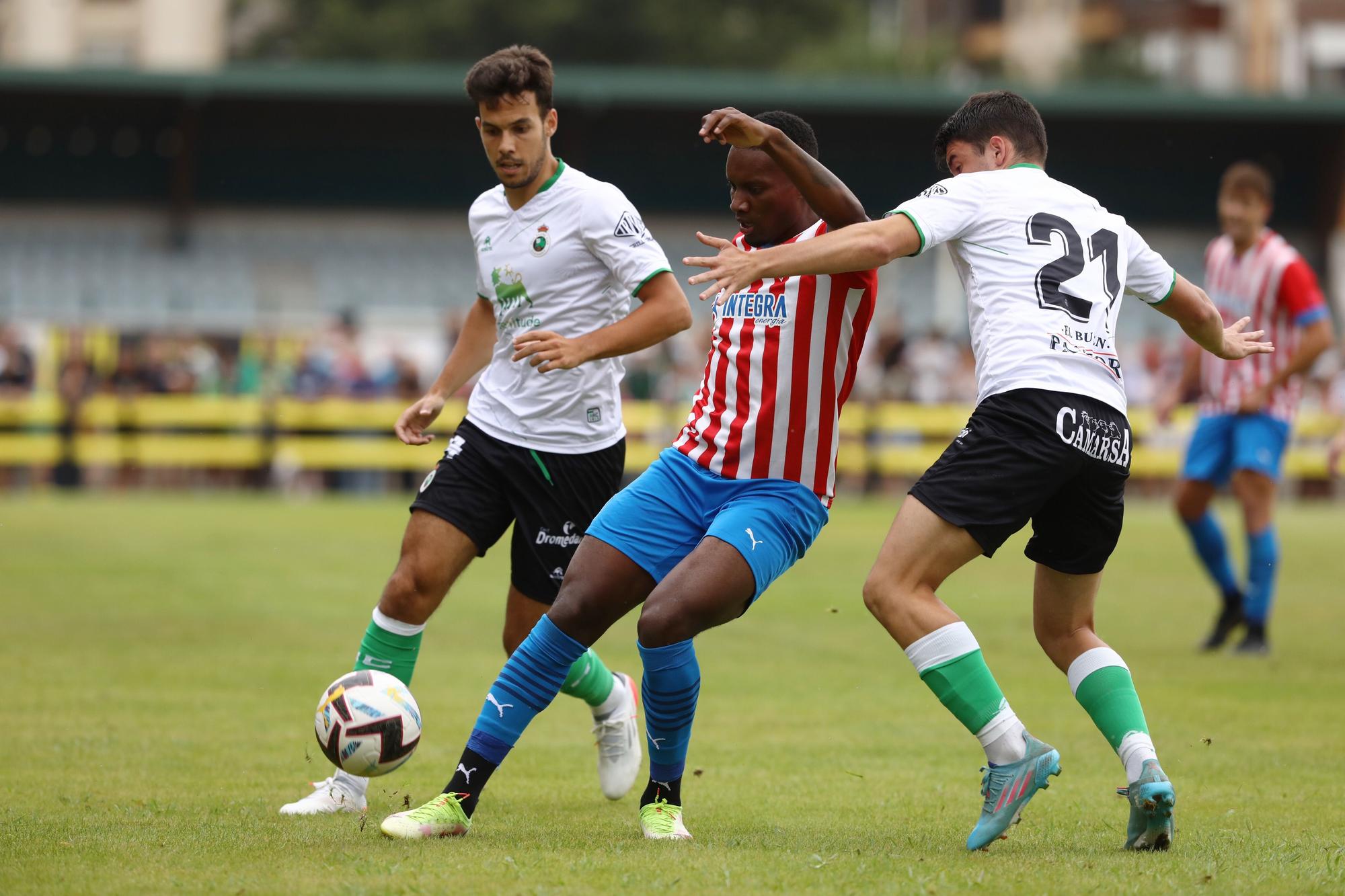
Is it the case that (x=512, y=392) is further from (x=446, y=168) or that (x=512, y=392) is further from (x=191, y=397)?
(x=446, y=168)

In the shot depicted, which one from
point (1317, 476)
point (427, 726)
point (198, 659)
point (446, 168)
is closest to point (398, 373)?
point (446, 168)

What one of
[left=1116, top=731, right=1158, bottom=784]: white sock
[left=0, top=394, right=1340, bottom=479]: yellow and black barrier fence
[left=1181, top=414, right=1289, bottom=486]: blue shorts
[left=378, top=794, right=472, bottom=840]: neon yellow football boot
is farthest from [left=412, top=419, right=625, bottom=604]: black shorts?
[left=0, top=394, right=1340, bottom=479]: yellow and black barrier fence

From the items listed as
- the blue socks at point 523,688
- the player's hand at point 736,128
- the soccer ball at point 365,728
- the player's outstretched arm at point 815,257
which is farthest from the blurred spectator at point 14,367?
the player's outstretched arm at point 815,257

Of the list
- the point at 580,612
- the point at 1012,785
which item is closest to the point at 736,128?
the point at 580,612

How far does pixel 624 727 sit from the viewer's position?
639 centimetres

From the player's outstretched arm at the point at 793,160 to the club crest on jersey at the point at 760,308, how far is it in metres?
0.30

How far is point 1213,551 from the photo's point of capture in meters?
10.4

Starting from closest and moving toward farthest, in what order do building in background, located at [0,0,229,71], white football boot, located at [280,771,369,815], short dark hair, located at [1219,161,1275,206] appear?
white football boot, located at [280,771,369,815], short dark hair, located at [1219,161,1275,206], building in background, located at [0,0,229,71]

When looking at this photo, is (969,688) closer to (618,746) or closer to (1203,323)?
(1203,323)

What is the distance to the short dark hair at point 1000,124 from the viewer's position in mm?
5344

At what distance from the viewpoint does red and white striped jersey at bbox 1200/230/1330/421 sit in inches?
394

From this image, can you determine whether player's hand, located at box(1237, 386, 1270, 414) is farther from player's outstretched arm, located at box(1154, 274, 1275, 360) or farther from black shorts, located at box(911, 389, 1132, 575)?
black shorts, located at box(911, 389, 1132, 575)

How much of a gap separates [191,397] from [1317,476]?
57.3ft

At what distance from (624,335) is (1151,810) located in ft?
7.20
